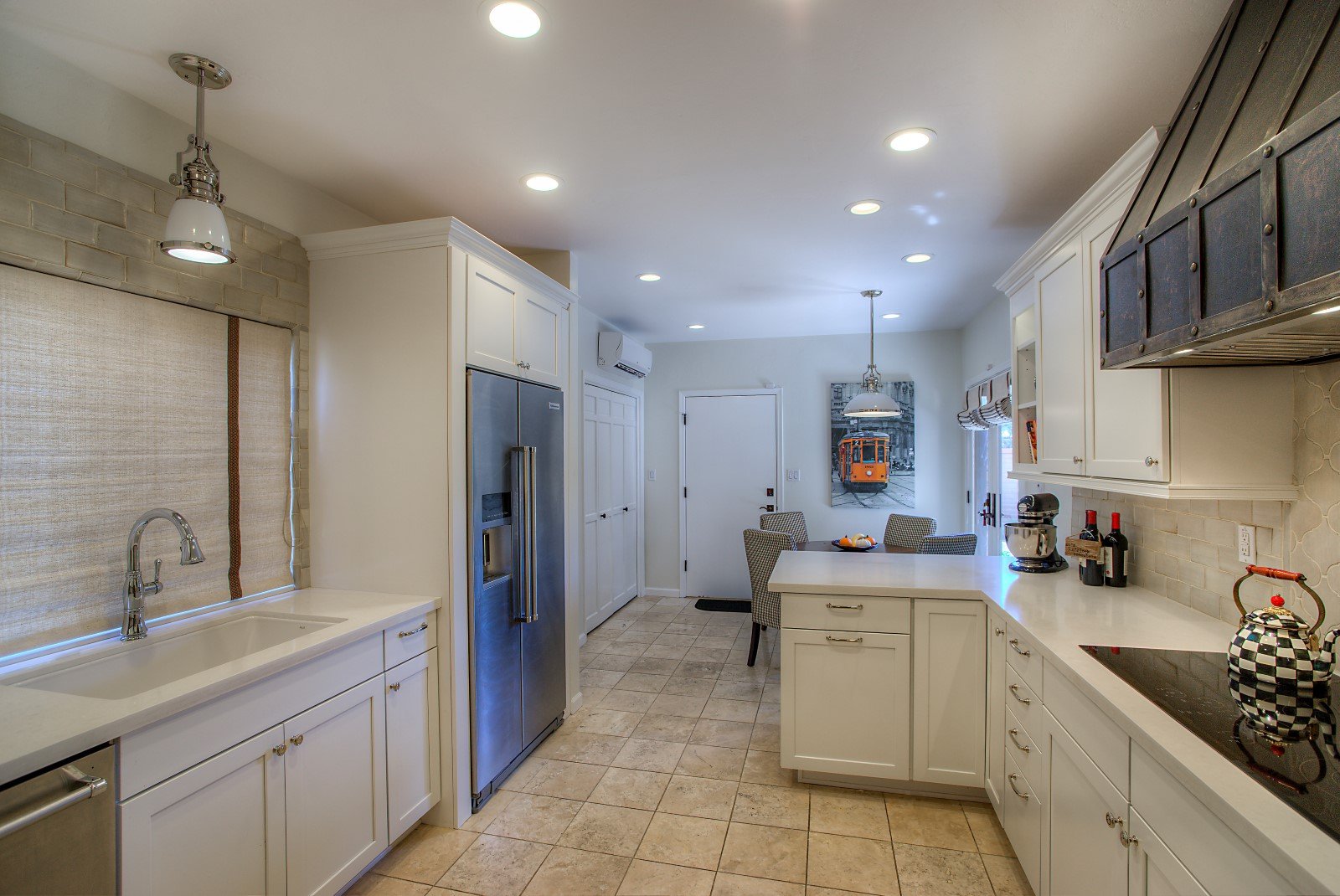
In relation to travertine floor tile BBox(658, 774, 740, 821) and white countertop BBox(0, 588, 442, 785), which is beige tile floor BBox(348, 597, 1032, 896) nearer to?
travertine floor tile BBox(658, 774, 740, 821)

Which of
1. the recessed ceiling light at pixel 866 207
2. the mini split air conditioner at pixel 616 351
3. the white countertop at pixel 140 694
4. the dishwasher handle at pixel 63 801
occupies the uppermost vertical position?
the recessed ceiling light at pixel 866 207

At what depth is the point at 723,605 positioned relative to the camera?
18.9ft

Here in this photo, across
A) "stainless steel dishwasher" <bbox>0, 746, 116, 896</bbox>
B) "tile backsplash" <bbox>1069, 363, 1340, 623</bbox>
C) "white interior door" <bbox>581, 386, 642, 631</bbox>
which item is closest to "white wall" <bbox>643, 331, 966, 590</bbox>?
"white interior door" <bbox>581, 386, 642, 631</bbox>

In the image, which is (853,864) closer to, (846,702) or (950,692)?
(846,702)

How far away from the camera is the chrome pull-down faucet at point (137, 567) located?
1.77m

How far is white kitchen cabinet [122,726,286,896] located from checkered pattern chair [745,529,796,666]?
2.86m

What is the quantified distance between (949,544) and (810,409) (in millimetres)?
2285

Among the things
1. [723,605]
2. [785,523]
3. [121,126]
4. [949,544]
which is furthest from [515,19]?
[723,605]

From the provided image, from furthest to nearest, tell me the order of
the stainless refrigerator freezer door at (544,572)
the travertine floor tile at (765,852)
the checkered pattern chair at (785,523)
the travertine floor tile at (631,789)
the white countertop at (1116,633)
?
the checkered pattern chair at (785,523)
the stainless refrigerator freezer door at (544,572)
the travertine floor tile at (631,789)
the travertine floor tile at (765,852)
the white countertop at (1116,633)

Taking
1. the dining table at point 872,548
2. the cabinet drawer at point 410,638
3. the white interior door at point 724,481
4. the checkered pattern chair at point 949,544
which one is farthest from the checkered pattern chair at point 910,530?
the cabinet drawer at point 410,638

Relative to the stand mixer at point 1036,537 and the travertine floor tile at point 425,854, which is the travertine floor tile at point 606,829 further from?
the stand mixer at point 1036,537

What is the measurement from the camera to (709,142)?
2152 millimetres

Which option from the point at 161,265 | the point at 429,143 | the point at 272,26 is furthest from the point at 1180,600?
the point at 161,265

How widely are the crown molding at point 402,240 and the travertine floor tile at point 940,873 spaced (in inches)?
108
